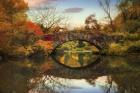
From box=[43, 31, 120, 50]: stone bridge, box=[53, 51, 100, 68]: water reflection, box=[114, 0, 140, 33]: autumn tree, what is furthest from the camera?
box=[43, 31, 120, 50]: stone bridge

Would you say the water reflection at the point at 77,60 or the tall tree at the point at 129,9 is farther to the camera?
the tall tree at the point at 129,9

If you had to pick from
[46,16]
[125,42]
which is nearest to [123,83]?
[125,42]

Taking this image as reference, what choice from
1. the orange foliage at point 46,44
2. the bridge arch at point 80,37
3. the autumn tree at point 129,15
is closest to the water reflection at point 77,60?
the orange foliage at point 46,44

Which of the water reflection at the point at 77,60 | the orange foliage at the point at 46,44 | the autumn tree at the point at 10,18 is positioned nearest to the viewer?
the autumn tree at the point at 10,18

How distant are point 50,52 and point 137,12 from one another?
1004 centimetres

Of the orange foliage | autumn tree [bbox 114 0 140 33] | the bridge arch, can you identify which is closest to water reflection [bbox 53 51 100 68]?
the orange foliage

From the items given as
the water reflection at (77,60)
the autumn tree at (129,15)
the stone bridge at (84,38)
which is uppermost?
the autumn tree at (129,15)

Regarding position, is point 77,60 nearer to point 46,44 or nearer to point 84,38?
point 46,44

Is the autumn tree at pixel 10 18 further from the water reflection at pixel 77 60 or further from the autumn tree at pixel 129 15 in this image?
the autumn tree at pixel 129 15

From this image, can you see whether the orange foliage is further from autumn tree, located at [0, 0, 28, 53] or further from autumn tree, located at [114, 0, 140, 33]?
autumn tree, located at [114, 0, 140, 33]

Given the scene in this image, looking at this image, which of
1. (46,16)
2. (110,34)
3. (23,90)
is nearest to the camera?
(23,90)

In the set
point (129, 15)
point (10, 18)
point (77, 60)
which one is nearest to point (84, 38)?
point (129, 15)

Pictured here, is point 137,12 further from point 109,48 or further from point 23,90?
point 23,90

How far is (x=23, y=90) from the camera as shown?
1886 cm
